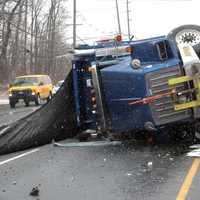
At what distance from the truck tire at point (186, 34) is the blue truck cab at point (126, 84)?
1.08 ft

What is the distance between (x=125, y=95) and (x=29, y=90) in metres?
24.7

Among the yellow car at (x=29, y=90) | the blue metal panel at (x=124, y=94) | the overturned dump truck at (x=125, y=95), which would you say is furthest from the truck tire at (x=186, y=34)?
the yellow car at (x=29, y=90)

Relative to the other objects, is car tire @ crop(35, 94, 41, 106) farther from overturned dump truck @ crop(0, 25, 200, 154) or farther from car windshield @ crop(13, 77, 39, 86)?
overturned dump truck @ crop(0, 25, 200, 154)

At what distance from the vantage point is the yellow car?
37188 millimetres

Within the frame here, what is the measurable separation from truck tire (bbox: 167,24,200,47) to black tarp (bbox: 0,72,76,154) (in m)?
2.88

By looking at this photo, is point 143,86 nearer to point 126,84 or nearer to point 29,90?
point 126,84

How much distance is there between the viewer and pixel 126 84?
12.8 meters

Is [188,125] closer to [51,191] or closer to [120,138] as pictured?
[120,138]

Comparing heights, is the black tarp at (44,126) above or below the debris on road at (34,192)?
above

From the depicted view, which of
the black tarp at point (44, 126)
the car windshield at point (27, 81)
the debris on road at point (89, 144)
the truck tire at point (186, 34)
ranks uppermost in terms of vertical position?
the truck tire at point (186, 34)

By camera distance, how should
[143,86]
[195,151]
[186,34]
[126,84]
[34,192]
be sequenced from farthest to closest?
[186,34] → [126,84] → [143,86] → [195,151] → [34,192]

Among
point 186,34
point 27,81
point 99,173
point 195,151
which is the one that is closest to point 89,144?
point 195,151

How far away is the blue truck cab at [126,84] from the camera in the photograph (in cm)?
1248

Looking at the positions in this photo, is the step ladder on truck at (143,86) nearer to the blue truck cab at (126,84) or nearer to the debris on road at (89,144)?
the blue truck cab at (126,84)
